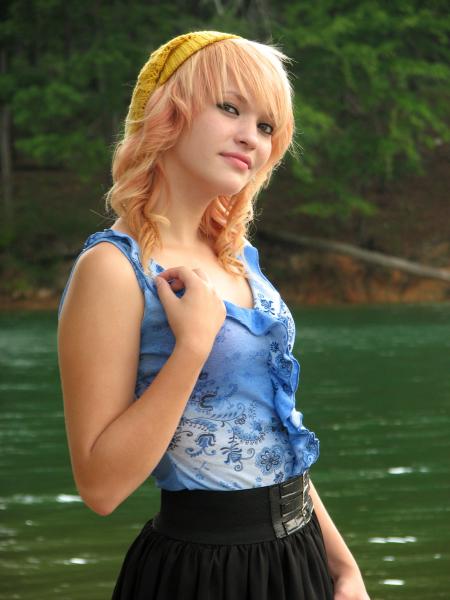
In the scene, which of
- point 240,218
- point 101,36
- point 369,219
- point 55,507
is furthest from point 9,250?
point 240,218

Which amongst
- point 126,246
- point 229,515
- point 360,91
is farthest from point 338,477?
point 360,91

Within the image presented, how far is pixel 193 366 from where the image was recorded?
1688 millimetres

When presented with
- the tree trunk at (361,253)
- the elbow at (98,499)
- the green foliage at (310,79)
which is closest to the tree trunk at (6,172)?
the green foliage at (310,79)

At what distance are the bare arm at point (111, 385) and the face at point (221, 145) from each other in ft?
0.74

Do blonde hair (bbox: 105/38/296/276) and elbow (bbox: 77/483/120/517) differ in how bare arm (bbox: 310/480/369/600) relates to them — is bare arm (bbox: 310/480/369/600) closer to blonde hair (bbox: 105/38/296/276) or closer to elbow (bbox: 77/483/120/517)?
elbow (bbox: 77/483/120/517)

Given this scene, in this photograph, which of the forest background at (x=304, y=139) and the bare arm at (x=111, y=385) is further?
the forest background at (x=304, y=139)

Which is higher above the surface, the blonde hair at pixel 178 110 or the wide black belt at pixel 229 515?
the blonde hair at pixel 178 110

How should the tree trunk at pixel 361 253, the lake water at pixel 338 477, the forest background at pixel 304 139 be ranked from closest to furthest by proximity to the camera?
the lake water at pixel 338 477 < the tree trunk at pixel 361 253 < the forest background at pixel 304 139

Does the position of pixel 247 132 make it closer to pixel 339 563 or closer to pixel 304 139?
pixel 339 563

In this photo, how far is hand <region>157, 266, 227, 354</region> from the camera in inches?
66.9

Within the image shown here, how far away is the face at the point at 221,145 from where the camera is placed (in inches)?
73.4

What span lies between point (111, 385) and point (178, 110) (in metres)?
0.45

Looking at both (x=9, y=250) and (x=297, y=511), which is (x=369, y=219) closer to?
(x=9, y=250)

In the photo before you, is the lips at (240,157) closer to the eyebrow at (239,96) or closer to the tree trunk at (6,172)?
the eyebrow at (239,96)
